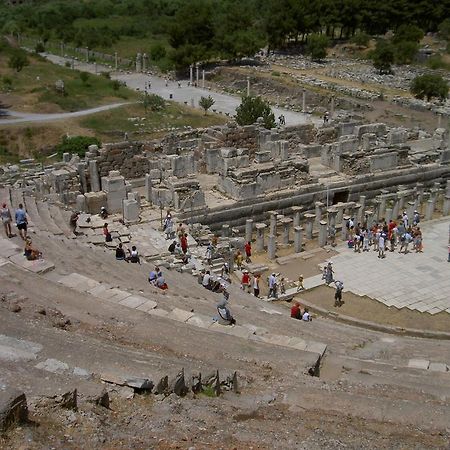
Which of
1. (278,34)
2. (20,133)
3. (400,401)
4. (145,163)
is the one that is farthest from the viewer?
(278,34)

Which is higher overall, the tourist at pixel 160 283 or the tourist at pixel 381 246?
the tourist at pixel 160 283

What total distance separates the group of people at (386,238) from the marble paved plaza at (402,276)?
0.32 meters

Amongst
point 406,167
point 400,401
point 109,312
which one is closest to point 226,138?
point 406,167

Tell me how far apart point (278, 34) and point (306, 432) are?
8119cm

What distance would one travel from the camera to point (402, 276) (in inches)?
993

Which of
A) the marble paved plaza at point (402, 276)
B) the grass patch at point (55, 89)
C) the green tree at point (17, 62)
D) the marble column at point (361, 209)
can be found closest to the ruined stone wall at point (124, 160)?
the marble column at point (361, 209)

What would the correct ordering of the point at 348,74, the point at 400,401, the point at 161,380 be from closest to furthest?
the point at 161,380
the point at 400,401
the point at 348,74

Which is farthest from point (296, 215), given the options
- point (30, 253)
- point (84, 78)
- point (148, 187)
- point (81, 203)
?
point (84, 78)

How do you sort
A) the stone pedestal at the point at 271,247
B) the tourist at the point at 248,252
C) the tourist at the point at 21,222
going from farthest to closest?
the stone pedestal at the point at 271,247 < the tourist at the point at 248,252 < the tourist at the point at 21,222

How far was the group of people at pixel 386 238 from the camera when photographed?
27.4 metres

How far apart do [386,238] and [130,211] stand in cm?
1103

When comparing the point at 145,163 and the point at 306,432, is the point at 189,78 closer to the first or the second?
the point at 145,163

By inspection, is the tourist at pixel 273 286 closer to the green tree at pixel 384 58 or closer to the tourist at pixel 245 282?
the tourist at pixel 245 282

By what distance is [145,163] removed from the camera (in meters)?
33.4
